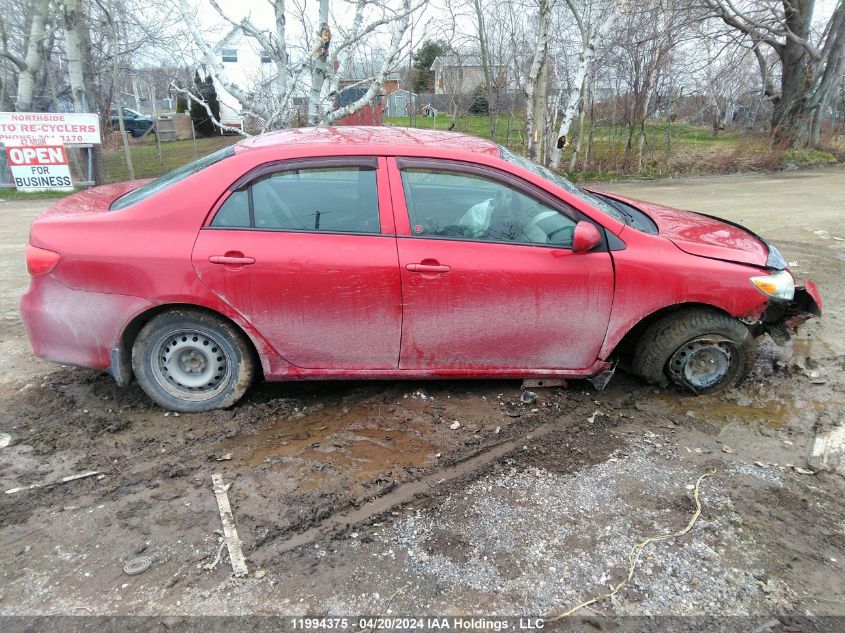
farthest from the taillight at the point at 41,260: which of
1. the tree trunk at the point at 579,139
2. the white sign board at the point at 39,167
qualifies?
the tree trunk at the point at 579,139

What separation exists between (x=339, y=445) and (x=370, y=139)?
6.38 ft

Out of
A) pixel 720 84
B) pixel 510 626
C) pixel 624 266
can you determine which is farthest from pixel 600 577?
pixel 720 84

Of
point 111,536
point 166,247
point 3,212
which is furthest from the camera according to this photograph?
point 3,212

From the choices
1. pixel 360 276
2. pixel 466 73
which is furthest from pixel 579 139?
pixel 360 276

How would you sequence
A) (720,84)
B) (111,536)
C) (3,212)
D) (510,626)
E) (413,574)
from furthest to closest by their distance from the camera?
(720,84), (3,212), (111,536), (413,574), (510,626)

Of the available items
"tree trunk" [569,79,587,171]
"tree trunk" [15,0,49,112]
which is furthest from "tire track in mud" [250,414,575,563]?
"tree trunk" [15,0,49,112]

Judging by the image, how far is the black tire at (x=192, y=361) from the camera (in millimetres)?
3416

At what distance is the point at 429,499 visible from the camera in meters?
2.88

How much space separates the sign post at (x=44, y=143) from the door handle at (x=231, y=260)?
38.7 ft

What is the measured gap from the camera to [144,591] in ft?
7.55

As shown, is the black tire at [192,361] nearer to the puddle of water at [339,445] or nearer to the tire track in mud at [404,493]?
the puddle of water at [339,445]

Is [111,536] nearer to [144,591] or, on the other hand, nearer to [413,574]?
[144,591]

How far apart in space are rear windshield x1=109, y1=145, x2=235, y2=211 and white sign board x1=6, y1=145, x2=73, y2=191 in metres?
11.3

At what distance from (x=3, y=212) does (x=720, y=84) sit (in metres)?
21.2
